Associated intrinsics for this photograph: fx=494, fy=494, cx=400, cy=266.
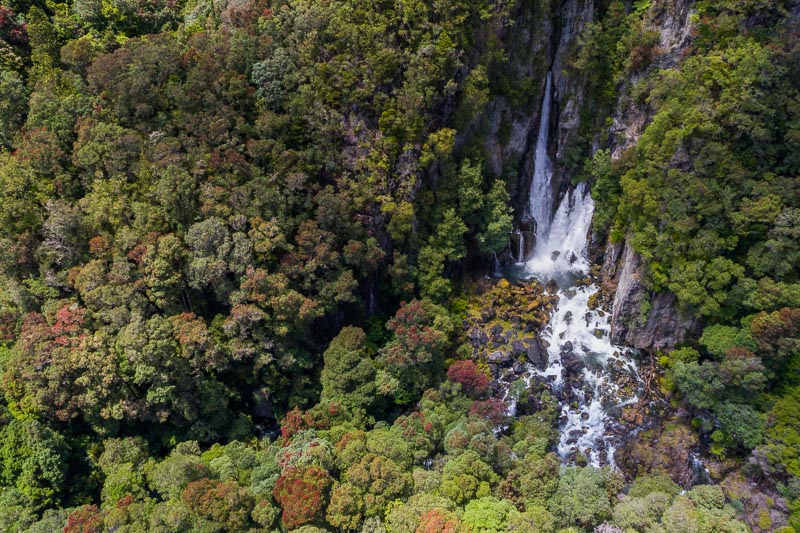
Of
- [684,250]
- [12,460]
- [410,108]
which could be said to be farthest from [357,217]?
[12,460]

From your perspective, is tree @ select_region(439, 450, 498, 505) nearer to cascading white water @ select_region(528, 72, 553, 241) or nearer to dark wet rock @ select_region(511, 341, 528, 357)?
dark wet rock @ select_region(511, 341, 528, 357)

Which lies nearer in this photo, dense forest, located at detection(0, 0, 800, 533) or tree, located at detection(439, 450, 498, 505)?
tree, located at detection(439, 450, 498, 505)

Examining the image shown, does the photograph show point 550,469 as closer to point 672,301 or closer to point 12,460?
point 672,301

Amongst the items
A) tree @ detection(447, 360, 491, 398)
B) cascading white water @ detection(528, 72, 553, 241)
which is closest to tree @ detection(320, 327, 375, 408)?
tree @ detection(447, 360, 491, 398)

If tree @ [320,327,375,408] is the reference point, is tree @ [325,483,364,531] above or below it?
below

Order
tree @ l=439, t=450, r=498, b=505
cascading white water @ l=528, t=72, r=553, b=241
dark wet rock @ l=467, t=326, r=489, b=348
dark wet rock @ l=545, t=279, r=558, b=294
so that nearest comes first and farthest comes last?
1. tree @ l=439, t=450, r=498, b=505
2. dark wet rock @ l=467, t=326, r=489, b=348
3. dark wet rock @ l=545, t=279, r=558, b=294
4. cascading white water @ l=528, t=72, r=553, b=241

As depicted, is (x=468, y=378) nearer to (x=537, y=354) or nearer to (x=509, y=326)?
(x=537, y=354)

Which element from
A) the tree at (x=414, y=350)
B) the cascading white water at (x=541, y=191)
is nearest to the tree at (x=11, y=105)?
the tree at (x=414, y=350)

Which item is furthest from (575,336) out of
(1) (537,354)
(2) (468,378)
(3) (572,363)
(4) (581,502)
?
(4) (581,502)
